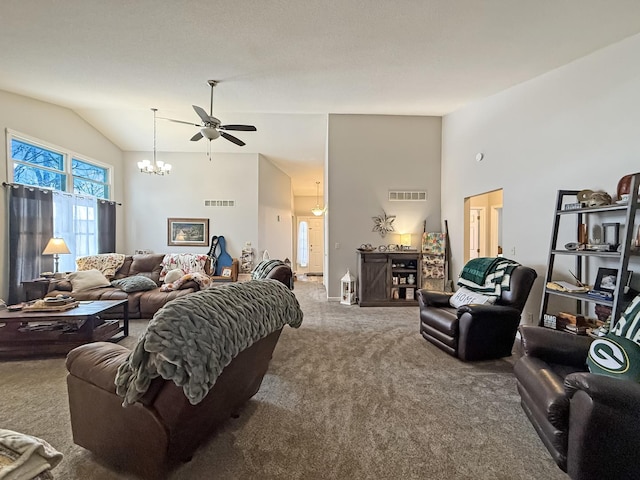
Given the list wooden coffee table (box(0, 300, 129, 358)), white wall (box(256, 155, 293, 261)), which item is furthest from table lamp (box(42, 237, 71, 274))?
white wall (box(256, 155, 293, 261))

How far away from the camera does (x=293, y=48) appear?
3.34 m

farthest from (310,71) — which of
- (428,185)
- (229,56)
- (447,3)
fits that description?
(428,185)

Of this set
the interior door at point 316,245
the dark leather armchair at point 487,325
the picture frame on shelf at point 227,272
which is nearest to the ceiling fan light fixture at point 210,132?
the picture frame on shelf at point 227,272

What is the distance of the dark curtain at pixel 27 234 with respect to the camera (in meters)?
4.59

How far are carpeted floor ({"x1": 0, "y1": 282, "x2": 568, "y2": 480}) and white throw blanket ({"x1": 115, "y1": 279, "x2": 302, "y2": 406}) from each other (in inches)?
25.8

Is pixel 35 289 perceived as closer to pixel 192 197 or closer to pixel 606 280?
pixel 192 197

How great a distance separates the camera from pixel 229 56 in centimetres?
353

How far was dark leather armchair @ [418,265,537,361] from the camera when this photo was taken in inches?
121

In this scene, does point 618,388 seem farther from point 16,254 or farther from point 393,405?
point 16,254

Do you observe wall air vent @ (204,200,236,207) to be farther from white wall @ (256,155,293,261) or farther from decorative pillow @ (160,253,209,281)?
decorative pillow @ (160,253,209,281)

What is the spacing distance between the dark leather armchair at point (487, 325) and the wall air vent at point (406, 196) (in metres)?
2.97

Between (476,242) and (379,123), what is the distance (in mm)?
3596

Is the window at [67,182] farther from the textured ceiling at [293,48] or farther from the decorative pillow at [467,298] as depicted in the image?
the decorative pillow at [467,298]

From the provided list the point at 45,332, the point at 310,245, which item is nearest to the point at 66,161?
the point at 45,332
